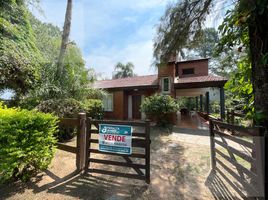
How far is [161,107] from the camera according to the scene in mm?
9734

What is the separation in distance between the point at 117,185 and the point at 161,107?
6681 mm

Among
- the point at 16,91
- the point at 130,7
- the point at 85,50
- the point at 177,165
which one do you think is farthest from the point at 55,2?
the point at 177,165

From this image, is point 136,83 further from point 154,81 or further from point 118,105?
point 118,105

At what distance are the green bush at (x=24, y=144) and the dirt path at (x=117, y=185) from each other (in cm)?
32

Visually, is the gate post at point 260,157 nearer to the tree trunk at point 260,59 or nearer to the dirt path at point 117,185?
the tree trunk at point 260,59

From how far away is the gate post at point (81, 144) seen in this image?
410cm

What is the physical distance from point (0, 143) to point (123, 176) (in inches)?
101

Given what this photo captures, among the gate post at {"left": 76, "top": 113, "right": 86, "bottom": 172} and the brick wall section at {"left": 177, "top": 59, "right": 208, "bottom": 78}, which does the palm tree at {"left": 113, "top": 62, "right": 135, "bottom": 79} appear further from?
the gate post at {"left": 76, "top": 113, "right": 86, "bottom": 172}

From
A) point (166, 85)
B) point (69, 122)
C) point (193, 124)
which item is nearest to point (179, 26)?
point (69, 122)

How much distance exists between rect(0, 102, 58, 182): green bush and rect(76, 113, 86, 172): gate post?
64 centimetres

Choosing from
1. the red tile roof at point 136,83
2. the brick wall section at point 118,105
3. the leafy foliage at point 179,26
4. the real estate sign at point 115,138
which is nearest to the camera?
the real estate sign at point 115,138

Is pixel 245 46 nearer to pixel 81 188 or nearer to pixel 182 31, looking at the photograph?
pixel 182 31

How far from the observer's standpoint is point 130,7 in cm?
561

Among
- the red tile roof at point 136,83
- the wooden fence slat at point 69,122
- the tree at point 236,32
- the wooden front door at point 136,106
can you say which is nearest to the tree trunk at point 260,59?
the tree at point 236,32
